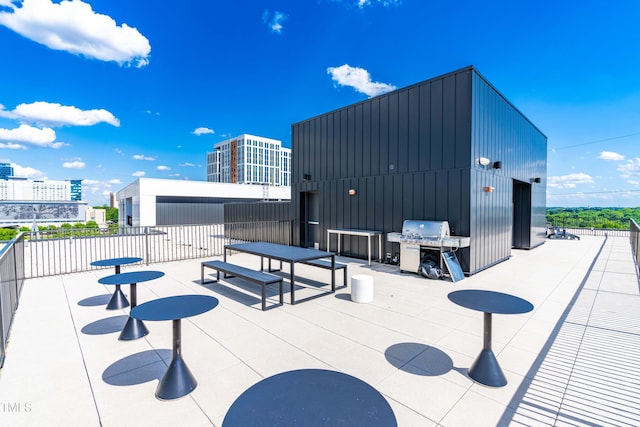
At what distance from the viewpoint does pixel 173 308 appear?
7.89 feet

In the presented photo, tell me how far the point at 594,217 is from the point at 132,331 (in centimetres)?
2429

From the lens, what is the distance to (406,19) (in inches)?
389

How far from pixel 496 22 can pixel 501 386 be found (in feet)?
39.0

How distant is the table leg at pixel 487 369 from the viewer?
94.2 inches

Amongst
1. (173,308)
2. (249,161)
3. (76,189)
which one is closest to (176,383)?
(173,308)

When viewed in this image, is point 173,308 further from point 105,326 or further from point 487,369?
point 487,369

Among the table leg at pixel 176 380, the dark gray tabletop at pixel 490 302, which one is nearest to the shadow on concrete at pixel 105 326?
the table leg at pixel 176 380

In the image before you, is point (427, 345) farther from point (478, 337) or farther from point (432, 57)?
point (432, 57)

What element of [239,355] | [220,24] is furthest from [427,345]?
[220,24]

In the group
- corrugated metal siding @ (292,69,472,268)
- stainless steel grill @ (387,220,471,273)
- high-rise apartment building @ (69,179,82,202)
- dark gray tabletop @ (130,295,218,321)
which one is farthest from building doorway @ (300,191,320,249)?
high-rise apartment building @ (69,179,82,202)

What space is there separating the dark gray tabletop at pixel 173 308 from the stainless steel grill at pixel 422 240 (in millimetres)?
5091

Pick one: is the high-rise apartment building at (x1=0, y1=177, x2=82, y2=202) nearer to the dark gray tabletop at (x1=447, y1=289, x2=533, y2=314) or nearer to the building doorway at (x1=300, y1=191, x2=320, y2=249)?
the building doorway at (x1=300, y1=191, x2=320, y2=249)

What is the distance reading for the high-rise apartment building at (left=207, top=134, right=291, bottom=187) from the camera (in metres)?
66.3

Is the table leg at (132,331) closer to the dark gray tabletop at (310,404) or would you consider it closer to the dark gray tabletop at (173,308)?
the dark gray tabletop at (173,308)
